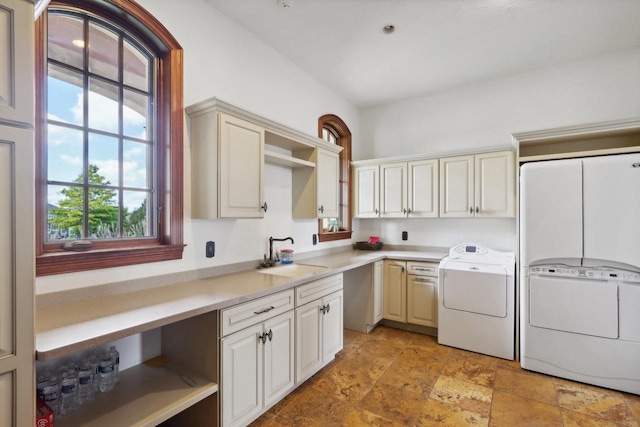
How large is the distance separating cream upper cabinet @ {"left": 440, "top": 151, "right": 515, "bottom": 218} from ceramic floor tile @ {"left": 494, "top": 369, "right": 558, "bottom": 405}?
58.5 inches

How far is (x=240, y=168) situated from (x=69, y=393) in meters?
1.52

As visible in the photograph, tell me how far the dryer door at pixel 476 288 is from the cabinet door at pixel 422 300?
0.22 meters

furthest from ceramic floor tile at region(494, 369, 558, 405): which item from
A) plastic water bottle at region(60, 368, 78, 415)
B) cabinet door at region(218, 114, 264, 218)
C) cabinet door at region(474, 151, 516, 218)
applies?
plastic water bottle at region(60, 368, 78, 415)

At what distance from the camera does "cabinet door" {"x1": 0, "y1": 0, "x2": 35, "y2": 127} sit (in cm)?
97

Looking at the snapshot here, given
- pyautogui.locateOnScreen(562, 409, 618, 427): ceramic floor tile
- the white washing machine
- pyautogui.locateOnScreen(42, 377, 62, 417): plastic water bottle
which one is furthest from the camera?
the white washing machine

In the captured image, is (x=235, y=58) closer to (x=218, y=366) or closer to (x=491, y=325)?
(x=218, y=366)

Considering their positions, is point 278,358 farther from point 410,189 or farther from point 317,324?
point 410,189

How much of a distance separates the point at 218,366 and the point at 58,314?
79 cm

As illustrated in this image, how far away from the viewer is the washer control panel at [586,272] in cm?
234

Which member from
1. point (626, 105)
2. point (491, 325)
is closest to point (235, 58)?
point (491, 325)

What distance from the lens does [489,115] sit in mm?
3641

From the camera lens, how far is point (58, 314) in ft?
4.68

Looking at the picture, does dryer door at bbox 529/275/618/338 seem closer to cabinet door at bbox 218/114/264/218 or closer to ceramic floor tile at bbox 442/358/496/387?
ceramic floor tile at bbox 442/358/496/387

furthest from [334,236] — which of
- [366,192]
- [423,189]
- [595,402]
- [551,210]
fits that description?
[595,402]
